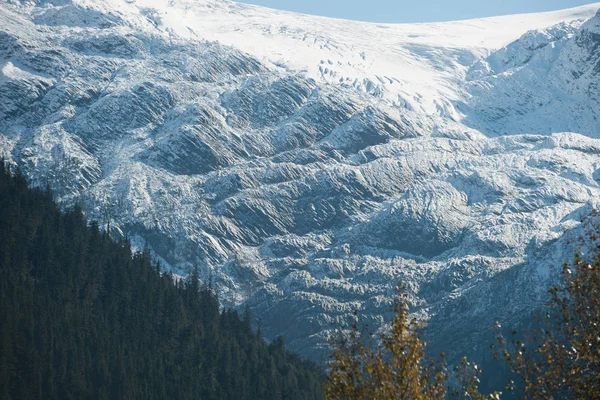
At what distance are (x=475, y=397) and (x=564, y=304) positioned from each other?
8.07m

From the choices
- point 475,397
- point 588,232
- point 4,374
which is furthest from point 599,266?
point 4,374

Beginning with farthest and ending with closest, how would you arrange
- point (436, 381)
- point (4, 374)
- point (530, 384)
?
point (4, 374)
point (436, 381)
point (530, 384)

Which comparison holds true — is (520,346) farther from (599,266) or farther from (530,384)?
(599,266)

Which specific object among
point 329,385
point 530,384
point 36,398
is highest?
point 530,384

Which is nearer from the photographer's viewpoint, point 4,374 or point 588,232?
point 588,232

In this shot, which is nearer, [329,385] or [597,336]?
[597,336]

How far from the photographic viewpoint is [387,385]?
200 ft

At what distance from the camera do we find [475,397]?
6103cm

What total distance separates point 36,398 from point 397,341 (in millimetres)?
144380

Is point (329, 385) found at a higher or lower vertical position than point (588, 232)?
lower

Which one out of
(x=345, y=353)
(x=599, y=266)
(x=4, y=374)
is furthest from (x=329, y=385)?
(x=4, y=374)

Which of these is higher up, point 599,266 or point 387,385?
point 599,266

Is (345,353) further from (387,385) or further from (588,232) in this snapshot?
(588,232)

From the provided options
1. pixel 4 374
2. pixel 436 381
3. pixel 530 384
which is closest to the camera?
pixel 530 384
